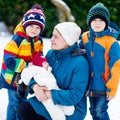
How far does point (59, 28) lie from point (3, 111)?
1515 millimetres

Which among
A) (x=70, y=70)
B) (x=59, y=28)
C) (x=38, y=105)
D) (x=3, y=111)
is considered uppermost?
(x=59, y=28)

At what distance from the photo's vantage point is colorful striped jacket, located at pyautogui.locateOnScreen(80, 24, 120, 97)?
11.2 ft

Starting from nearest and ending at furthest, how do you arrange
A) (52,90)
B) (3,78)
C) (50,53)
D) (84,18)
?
(52,90) < (50,53) < (3,78) < (84,18)

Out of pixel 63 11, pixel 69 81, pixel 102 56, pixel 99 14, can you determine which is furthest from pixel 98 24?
pixel 63 11

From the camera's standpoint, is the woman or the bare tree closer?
the woman

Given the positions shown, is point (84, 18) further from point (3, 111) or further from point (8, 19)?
point (3, 111)

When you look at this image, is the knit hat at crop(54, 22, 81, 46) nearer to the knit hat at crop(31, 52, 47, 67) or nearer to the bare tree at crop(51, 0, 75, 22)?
the knit hat at crop(31, 52, 47, 67)

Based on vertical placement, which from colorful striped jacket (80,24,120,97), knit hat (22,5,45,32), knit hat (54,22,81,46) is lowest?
colorful striped jacket (80,24,120,97)

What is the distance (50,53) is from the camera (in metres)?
3.52

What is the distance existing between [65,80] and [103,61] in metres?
0.37

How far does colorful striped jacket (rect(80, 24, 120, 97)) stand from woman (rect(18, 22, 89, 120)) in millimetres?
152

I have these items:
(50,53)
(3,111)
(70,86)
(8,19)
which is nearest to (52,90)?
(70,86)

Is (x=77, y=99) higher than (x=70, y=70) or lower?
lower

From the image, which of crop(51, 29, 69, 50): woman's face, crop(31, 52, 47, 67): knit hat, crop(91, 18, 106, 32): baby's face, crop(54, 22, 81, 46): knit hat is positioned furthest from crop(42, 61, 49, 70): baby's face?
crop(91, 18, 106, 32): baby's face
